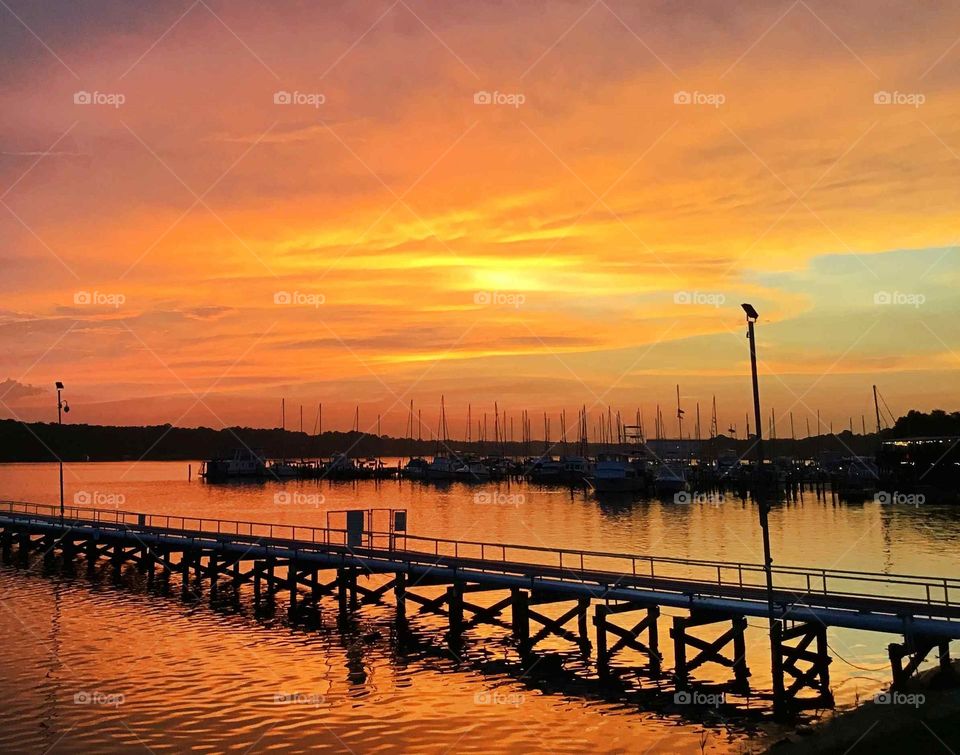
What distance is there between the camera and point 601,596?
3466 centimetres

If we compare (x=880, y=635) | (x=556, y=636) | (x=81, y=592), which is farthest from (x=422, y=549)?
(x=880, y=635)

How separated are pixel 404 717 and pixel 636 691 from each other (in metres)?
7.94

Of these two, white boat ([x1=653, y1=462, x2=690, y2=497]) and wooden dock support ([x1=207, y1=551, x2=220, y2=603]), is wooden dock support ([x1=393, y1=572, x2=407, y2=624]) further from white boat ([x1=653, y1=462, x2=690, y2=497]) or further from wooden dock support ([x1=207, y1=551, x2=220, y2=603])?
white boat ([x1=653, y1=462, x2=690, y2=497])

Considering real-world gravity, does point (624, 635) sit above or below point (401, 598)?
below

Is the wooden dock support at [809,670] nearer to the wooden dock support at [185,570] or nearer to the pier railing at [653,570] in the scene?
the pier railing at [653,570]

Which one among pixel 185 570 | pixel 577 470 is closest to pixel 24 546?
pixel 185 570

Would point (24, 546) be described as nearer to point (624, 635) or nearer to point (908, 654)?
point (624, 635)

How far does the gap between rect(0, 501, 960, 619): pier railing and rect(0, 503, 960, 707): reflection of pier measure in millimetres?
138

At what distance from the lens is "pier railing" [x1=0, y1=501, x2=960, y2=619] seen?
101ft

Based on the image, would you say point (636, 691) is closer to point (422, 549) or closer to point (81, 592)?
point (81, 592)

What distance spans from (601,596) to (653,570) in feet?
25.8

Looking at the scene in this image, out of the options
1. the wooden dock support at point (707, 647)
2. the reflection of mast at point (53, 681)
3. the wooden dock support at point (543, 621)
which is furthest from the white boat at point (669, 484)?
the wooden dock support at point (707, 647)

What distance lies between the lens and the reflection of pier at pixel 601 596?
28.6m

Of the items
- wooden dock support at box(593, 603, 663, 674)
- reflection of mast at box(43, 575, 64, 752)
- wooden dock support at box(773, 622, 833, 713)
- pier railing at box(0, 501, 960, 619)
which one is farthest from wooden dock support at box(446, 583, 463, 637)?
reflection of mast at box(43, 575, 64, 752)
